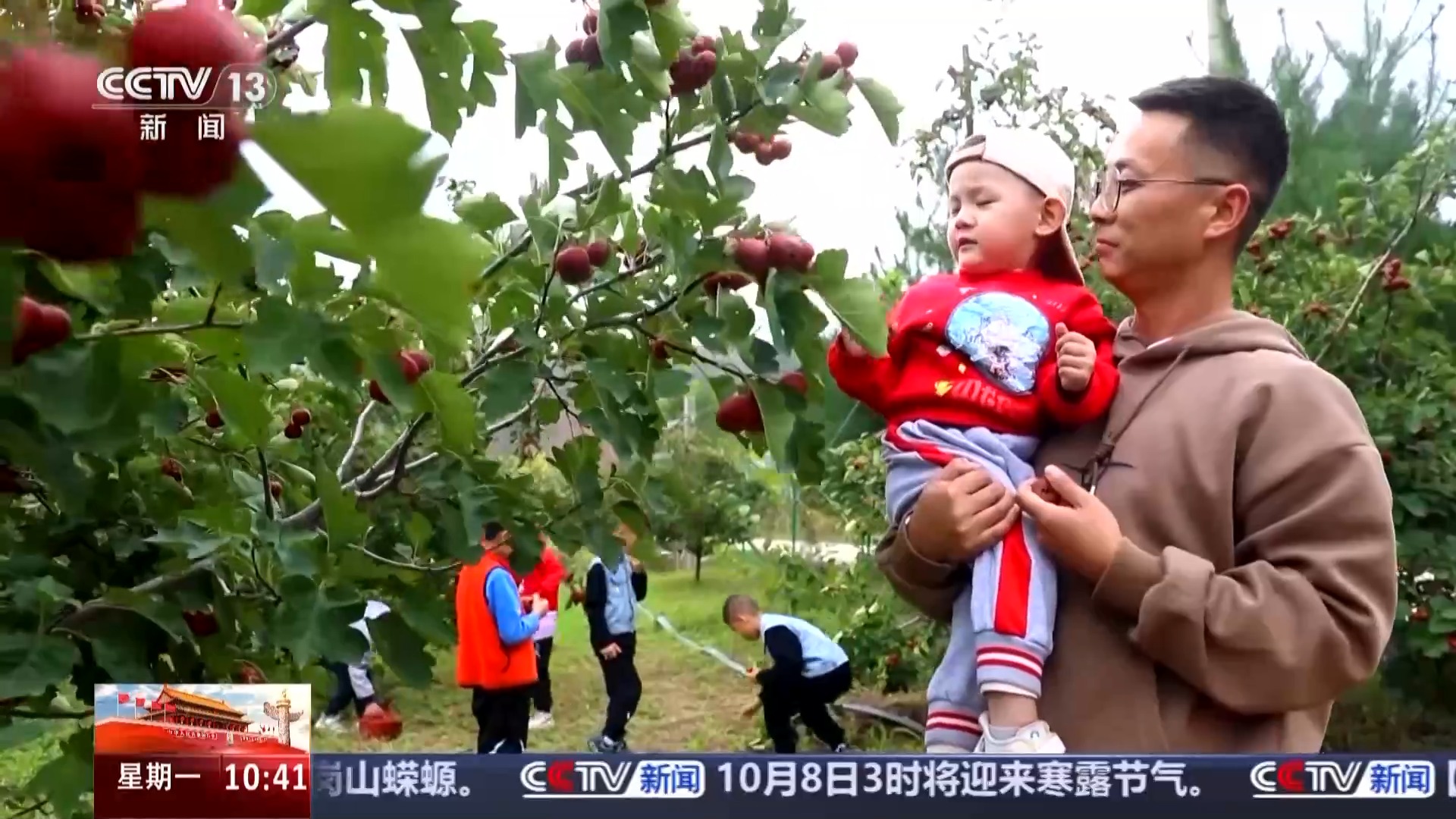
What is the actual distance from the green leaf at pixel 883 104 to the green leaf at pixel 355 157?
657mm

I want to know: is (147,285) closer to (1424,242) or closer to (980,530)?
(980,530)

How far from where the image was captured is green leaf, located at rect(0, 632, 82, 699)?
739 mm

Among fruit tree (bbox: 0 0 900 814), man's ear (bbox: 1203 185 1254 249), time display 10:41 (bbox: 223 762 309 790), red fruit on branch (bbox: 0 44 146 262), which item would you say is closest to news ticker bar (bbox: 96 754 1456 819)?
time display 10:41 (bbox: 223 762 309 790)

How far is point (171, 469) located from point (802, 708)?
564 millimetres

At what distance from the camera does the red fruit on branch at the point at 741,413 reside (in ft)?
2.99

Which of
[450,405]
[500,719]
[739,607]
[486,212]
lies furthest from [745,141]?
[500,719]

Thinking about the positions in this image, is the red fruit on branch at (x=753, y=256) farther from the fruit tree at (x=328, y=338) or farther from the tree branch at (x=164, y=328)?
the tree branch at (x=164, y=328)

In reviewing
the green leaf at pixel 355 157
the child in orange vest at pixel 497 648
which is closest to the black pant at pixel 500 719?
the child in orange vest at pixel 497 648

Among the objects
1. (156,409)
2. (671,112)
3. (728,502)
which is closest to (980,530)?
(728,502)

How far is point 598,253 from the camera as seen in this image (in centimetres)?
91

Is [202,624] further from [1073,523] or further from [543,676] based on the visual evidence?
[1073,523]

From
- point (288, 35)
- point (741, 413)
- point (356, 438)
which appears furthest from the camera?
point (356, 438)

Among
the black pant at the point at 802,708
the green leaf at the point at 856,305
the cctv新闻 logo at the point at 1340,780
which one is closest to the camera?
the green leaf at the point at 856,305

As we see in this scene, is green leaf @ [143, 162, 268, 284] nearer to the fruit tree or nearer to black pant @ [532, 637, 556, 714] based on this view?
the fruit tree
